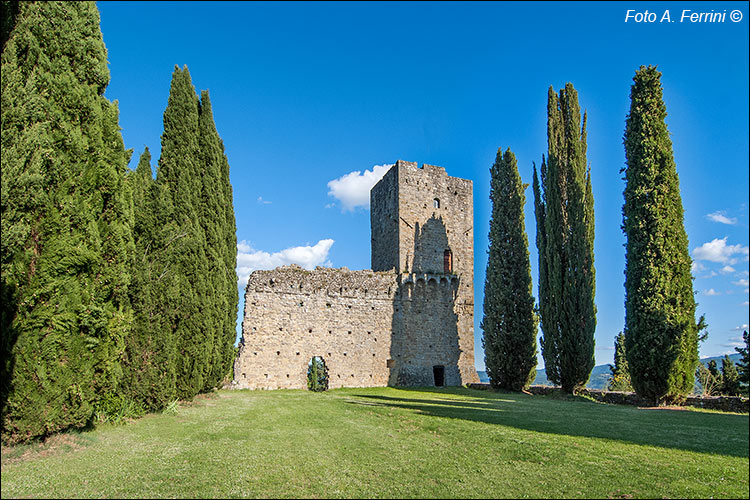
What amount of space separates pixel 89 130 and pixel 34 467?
17.4ft

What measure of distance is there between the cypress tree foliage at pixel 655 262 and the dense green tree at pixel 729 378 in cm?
1077

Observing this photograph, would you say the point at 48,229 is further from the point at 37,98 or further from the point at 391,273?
the point at 391,273

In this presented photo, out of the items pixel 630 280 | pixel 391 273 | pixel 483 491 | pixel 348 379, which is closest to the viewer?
pixel 483 491

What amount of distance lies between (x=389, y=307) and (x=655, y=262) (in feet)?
41.3

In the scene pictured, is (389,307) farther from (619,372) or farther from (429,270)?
(619,372)

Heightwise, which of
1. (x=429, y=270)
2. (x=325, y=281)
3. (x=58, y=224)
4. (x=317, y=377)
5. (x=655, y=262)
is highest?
(x=429, y=270)

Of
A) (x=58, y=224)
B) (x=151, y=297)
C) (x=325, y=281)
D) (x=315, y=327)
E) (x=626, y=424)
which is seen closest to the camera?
(x=58, y=224)

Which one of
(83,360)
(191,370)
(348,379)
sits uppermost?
(83,360)

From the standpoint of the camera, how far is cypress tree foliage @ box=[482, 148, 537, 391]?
19.8 m

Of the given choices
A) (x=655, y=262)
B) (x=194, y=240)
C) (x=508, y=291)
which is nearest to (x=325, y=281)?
(x=508, y=291)

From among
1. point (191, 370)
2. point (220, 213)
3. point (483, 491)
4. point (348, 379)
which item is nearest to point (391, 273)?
point (348, 379)

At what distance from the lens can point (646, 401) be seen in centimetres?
1388

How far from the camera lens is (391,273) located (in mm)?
23906

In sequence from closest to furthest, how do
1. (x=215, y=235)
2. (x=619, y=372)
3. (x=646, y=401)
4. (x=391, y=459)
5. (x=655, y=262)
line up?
1. (x=391, y=459)
2. (x=215, y=235)
3. (x=646, y=401)
4. (x=655, y=262)
5. (x=619, y=372)
